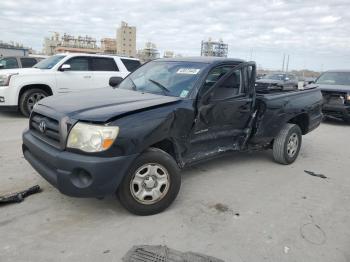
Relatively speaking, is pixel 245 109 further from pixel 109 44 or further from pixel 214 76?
pixel 109 44

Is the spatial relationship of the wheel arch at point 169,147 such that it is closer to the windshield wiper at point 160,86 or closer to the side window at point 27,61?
the windshield wiper at point 160,86

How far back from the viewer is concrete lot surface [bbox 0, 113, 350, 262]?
2979mm

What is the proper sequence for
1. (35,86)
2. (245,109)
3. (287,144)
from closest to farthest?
1. (245,109)
2. (287,144)
3. (35,86)

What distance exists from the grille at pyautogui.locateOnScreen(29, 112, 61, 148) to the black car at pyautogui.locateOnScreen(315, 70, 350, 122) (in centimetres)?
916

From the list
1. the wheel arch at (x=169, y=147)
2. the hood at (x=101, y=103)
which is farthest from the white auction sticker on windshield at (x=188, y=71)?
the wheel arch at (x=169, y=147)

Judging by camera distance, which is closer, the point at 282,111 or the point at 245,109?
the point at 245,109

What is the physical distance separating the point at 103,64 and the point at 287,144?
6.54 m

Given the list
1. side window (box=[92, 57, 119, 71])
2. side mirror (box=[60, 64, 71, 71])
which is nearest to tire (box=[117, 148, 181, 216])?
side mirror (box=[60, 64, 71, 71])

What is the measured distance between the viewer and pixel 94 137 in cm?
314

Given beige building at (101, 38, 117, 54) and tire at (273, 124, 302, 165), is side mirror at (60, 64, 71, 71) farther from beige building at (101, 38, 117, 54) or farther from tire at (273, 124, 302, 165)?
beige building at (101, 38, 117, 54)

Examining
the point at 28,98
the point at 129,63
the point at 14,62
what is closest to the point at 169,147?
the point at 28,98

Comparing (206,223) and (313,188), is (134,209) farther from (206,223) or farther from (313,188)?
(313,188)

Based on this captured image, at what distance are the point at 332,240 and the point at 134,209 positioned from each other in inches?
77.8

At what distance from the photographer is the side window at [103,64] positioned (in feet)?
33.0
